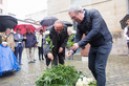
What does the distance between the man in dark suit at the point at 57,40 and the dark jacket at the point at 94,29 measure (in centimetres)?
161

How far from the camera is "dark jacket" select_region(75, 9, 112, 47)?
5477 mm

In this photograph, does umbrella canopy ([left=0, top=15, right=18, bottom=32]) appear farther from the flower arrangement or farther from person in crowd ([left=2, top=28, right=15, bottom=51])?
the flower arrangement

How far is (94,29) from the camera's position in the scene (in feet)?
18.0

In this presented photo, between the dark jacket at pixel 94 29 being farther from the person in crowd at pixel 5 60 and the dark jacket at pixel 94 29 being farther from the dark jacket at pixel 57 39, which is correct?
the person in crowd at pixel 5 60

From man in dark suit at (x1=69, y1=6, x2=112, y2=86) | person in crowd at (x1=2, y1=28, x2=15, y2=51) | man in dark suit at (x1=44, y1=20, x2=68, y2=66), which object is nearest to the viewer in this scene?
man in dark suit at (x1=69, y1=6, x2=112, y2=86)

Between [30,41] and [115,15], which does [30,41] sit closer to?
[30,41]

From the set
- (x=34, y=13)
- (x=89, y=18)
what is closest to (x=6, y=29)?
(x=89, y=18)

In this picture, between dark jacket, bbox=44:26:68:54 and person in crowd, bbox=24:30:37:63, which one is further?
person in crowd, bbox=24:30:37:63

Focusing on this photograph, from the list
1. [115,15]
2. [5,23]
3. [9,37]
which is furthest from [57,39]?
[115,15]

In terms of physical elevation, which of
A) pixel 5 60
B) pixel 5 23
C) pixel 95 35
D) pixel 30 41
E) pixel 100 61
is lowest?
pixel 5 60

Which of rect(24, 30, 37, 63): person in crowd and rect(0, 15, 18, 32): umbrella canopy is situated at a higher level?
rect(0, 15, 18, 32): umbrella canopy

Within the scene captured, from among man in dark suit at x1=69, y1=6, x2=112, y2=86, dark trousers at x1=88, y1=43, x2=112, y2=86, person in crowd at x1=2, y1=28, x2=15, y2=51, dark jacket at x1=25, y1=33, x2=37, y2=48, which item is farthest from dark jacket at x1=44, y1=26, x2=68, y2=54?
dark jacket at x1=25, y1=33, x2=37, y2=48

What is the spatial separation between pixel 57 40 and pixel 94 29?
222 centimetres

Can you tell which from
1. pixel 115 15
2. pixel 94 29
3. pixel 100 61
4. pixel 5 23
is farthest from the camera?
pixel 115 15
